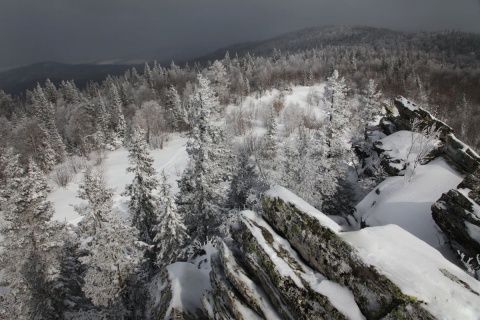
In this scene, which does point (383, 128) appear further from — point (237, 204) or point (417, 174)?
point (237, 204)

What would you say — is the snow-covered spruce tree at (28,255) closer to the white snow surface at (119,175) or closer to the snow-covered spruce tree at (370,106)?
the white snow surface at (119,175)

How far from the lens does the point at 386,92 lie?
9619 centimetres

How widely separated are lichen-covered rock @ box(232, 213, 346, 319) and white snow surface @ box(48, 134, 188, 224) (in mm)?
25562

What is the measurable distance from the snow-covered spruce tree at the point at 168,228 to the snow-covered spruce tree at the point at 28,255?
6788mm

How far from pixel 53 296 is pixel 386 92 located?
4197 inches

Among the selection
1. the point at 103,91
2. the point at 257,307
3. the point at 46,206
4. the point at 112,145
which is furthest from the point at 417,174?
the point at 103,91

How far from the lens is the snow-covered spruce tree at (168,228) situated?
20469 millimetres

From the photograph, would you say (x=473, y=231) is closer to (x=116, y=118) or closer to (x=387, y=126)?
(x=387, y=126)

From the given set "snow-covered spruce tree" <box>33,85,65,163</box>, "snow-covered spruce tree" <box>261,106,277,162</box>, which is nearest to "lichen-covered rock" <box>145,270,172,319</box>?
"snow-covered spruce tree" <box>261,106,277,162</box>

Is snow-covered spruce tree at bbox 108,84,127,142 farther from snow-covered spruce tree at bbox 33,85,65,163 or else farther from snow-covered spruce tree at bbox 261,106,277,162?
snow-covered spruce tree at bbox 261,106,277,162

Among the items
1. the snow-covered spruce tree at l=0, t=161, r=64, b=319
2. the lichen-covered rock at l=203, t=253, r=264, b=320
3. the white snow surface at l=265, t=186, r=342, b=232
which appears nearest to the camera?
the white snow surface at l=265, t=186, r=342, b=232

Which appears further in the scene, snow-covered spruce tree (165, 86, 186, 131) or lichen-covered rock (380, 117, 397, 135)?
snow-covered spruce tree (165, 86, 186, 131)

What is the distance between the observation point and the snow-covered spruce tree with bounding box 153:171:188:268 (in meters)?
20.5

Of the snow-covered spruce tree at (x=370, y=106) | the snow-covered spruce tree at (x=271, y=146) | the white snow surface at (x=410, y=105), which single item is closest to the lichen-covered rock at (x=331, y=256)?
the white snow surface at (x=410, y=105)
